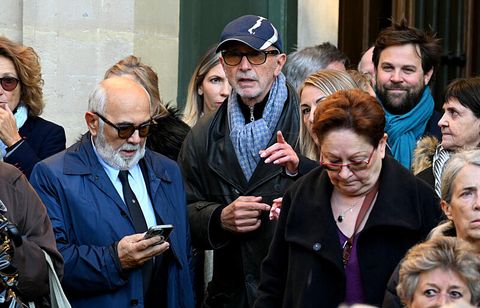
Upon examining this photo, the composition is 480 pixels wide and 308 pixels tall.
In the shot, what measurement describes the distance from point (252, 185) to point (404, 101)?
135 cm

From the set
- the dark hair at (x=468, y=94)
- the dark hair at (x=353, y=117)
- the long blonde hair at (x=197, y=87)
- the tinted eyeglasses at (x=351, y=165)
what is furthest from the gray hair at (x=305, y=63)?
the tinted eyeglasses at (x=351, y=165)

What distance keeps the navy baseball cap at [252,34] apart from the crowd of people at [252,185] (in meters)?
0.01

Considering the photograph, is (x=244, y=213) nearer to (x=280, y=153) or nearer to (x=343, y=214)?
(x=280, y=153)

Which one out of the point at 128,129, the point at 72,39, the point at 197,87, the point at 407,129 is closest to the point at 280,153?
the point at 128,129

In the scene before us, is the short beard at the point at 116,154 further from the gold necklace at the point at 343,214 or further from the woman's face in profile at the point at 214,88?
the woman's face in profile at the point at 214,88

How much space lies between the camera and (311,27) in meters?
11.6

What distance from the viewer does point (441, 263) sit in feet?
21.2

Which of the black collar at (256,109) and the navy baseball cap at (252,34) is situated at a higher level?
the navy baseball cap at (252,34)

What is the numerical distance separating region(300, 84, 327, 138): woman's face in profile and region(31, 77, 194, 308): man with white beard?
73 cm

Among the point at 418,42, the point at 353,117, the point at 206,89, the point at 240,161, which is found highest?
the point at 418,42

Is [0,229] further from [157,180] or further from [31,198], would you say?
[157,180]

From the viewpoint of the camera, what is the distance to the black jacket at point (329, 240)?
7.25 meters

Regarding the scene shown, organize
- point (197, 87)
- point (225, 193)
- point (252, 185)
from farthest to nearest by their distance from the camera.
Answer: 1. point (197, 87)
2. point (225, 193)
3. point (252, 185)

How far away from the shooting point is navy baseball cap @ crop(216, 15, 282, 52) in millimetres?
8492
